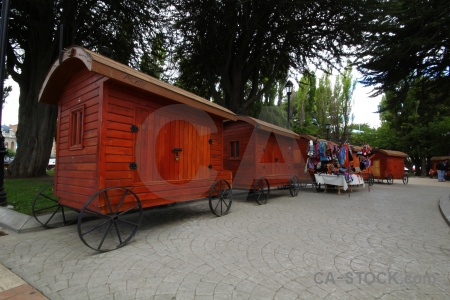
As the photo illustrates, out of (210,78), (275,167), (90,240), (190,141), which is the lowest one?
(90,240)

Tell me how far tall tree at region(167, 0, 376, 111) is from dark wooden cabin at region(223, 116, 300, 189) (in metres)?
5.11

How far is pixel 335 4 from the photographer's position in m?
12.7

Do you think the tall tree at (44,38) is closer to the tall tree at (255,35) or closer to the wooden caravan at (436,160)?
the tall tree at (255,35)

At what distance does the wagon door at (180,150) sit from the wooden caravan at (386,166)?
1791 cm

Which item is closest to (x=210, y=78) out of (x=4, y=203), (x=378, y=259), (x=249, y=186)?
(x=249, y=186)

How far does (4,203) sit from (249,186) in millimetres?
7401

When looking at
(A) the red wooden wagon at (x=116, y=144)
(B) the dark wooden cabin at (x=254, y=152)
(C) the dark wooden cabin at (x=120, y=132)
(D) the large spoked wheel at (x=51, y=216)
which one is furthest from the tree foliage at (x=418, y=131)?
(D) the large spoked wheel at (x=51, y=216)

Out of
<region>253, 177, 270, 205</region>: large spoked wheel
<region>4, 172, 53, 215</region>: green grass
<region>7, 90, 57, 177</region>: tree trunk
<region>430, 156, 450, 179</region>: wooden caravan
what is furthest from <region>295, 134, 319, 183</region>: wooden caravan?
<region>430, 156, 450, 179</region>: wooden caravan

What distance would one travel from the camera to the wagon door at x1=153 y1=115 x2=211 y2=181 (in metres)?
5.38

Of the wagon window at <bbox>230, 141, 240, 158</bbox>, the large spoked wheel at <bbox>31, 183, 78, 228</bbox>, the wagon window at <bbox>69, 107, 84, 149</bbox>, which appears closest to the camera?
the wagon window at <bbox>69, 107, 84, 149</bbox>

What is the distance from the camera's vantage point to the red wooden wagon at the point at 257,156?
9234 millimetres

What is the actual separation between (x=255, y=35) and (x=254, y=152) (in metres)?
9.61

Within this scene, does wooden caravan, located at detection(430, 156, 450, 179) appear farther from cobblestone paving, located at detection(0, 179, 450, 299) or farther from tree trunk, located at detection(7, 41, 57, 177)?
tree trunk, located at detection(7, 41, 57, 177)

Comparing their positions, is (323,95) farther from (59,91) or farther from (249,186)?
(59,91)
